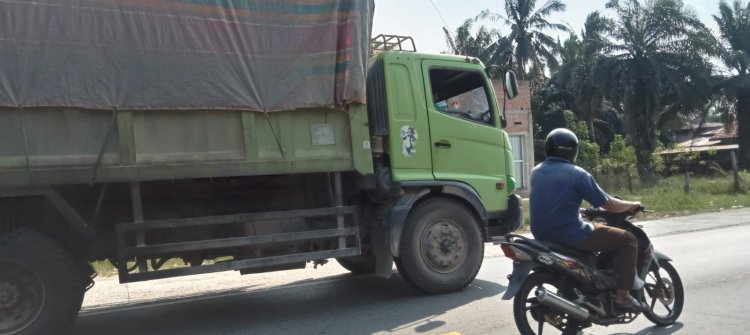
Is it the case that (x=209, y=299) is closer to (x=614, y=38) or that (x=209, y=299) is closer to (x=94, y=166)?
(x=94, y=166)

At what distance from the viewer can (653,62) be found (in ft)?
107

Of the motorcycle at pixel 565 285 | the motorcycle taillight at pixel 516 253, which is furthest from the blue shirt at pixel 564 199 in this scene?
the motorcycle taillight at pixel 516 253

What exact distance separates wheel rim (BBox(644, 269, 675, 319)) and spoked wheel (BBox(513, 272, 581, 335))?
2.88ft

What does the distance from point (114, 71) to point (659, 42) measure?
33304mm

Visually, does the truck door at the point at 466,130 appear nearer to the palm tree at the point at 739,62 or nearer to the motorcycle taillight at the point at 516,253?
the motorcycle taillight at the point at 516,253

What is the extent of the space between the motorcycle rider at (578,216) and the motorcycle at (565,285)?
0.08m

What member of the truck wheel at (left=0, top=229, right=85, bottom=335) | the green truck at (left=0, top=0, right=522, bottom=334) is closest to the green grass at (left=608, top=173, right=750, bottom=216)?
the green truck at (left=0, top=0, right=522, bottom=334)

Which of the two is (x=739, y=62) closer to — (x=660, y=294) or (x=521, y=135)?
(x=521, y=135)

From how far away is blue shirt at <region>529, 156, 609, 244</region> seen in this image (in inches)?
182

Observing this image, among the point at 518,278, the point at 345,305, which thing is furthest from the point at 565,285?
the point at 345,305

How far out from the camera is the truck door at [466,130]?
688cm

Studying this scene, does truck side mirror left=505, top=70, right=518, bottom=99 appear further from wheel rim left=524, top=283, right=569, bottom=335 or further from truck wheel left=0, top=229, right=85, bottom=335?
truck wheel left=0, top=229, right=85, bottom=335

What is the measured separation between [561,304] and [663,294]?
1267mm

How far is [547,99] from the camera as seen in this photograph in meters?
44.5
